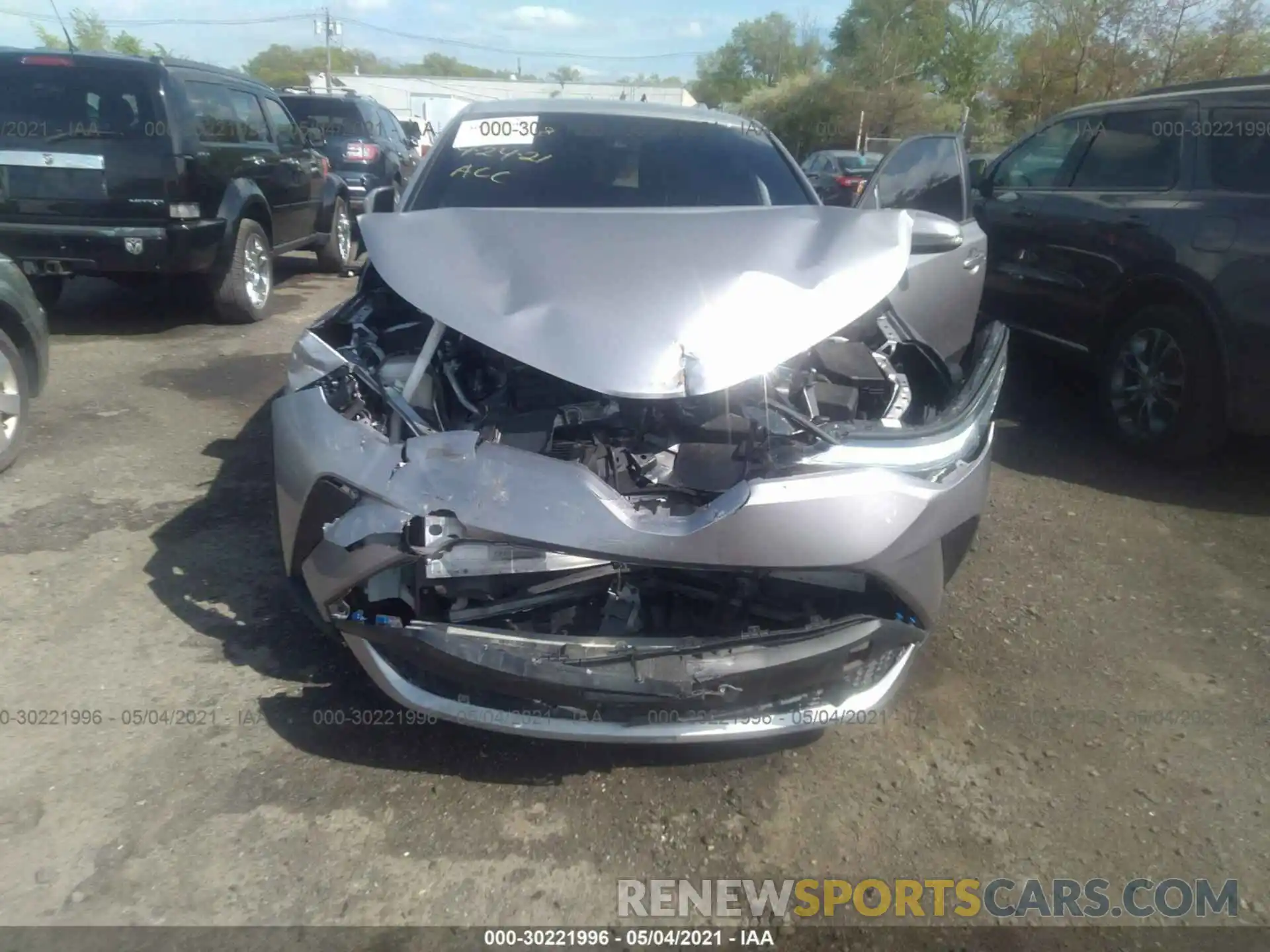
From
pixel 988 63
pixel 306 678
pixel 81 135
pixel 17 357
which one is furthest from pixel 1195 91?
pixel 988 63

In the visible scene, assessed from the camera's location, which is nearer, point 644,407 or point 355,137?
point 644,407

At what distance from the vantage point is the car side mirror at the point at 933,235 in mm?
3502

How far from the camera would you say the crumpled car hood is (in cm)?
261

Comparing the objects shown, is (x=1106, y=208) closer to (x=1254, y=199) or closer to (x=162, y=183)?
(x=1254, y=199)

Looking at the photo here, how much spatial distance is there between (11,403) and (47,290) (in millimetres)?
3761

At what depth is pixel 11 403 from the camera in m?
4.57

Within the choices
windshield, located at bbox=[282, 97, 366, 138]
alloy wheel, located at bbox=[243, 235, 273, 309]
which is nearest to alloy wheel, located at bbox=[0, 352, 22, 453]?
alloy wheel, located at bbox=[243, 235, 273, 309]

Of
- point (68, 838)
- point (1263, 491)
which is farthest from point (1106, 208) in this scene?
point (68, 838)

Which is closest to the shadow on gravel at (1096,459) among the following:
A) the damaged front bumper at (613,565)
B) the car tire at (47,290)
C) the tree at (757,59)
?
the damaged front bumper at (613,565)

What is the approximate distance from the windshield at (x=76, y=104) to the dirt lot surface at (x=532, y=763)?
335 centimetres

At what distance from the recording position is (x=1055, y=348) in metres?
5.75

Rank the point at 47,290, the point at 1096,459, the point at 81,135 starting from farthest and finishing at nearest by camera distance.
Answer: the point at 47,290, the point at 81,135, the point at 1096,459

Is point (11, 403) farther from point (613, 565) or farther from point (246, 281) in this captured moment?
point (613, 565)

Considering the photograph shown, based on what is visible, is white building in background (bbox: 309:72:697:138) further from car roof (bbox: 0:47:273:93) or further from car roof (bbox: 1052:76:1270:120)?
car roof (bbox: 1052:76:1270:120)
